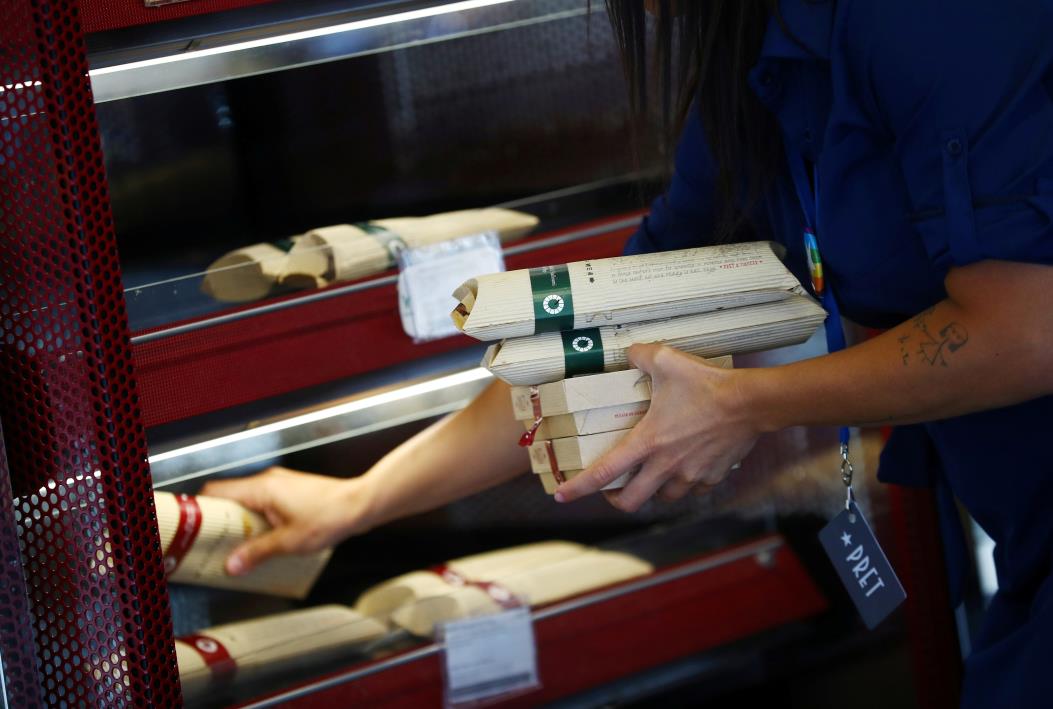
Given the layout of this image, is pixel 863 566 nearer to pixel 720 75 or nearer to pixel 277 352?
pixel 720 75

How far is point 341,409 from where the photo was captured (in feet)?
5.38

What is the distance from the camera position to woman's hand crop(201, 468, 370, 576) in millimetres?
1673

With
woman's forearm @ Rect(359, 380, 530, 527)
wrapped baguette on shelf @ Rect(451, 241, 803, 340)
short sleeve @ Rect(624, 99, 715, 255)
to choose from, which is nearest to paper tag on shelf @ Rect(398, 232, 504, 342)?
woman's forearm @ Rect(359, 380, 530, 527)

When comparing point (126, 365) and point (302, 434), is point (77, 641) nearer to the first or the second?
point (126, 365)

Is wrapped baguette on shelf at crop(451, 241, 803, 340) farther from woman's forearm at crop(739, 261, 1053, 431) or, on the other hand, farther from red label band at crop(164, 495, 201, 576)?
red label band at crop(164, 495, 201, 576)

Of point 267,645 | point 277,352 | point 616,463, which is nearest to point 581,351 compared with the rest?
point 616,463

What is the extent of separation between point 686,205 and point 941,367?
1.56 feet

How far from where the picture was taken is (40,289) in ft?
3.77

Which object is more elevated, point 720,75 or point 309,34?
point 309,34

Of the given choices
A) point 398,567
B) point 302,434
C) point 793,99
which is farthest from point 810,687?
point 793,99

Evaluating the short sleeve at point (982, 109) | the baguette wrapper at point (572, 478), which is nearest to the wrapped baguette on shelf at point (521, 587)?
the baguette wrapper at point (572, 478)

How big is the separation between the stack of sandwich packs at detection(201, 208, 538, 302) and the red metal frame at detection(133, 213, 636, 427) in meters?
0.04

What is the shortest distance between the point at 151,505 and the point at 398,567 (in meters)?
0.69

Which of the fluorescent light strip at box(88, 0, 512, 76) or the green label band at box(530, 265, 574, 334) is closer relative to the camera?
the green label band at box(530, 265, 574, 334)
